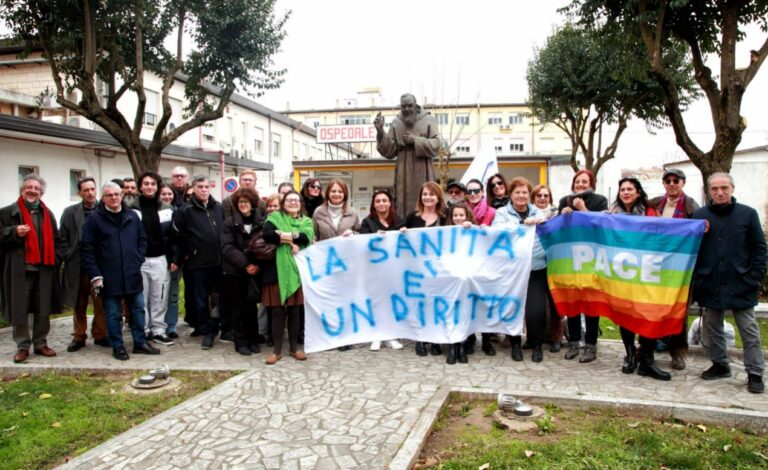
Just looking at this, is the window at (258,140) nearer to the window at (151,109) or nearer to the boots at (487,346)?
the window at (151,109)

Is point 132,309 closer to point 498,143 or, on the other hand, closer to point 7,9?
point 7,9

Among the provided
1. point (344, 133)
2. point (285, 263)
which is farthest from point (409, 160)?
point (344, 133)

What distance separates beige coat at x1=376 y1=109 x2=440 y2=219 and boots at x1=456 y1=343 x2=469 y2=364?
2311 millimetres

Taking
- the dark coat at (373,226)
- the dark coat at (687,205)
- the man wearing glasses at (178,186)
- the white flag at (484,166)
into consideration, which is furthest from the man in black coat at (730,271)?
the man wearing glasses at (178,186)

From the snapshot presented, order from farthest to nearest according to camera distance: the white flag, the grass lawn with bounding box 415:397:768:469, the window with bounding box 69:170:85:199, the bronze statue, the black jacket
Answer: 1. the window with bounding box 69:170:85:199
2. the white flag
3. the bronze statue
4. the black jacket
5. the grass lawn with bounding box 415:397:768:469

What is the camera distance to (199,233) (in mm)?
6461

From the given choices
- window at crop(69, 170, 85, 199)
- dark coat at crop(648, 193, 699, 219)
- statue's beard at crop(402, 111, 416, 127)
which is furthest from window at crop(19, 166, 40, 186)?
dark coat at crop(648, 193, 699, 219)

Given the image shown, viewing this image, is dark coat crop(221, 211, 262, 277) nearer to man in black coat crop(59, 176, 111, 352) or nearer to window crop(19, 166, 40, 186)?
man in black coat crop(59, 176, 111, 352)

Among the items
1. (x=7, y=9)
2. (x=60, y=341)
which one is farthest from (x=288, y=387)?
(x=7, y=9)

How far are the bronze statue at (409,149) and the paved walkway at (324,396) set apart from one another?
2377 millimetres

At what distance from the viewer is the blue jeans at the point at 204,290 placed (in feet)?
21.5

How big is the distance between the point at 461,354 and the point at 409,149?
124 inches

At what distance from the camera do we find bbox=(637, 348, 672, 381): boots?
5.19m

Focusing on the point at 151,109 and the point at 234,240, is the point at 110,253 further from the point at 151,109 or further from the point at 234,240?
the point at 151,109
